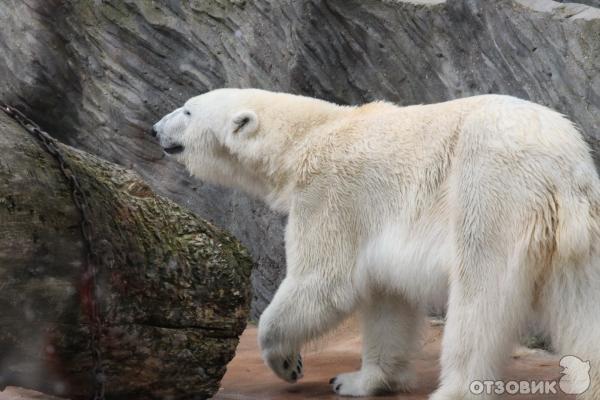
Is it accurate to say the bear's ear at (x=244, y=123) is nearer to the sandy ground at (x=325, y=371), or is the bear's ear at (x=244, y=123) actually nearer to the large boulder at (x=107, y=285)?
the large boulder at (x=107, y=285)

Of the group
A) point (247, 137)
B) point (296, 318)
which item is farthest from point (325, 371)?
point (247, 137)

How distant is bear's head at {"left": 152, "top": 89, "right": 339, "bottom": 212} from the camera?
18.3 feet

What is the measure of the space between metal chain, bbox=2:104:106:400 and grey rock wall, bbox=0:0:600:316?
12.0 feet

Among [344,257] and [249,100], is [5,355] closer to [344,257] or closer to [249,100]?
[344,257]

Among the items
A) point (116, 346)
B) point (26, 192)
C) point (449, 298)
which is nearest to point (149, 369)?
point (116, 346)

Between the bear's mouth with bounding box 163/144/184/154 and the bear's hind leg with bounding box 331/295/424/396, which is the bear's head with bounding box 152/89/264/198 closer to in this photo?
the bear's mouth with bounding box 163/144/184/154

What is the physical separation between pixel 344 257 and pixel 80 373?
1.58 meters

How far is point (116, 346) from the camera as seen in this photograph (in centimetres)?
432

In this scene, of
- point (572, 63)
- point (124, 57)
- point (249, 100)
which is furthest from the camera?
point (124, 57)

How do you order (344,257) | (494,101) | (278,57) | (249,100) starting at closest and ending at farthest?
(494,101) → (344,257) → (249,100) → (278,57)

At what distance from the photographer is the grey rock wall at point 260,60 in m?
6.60

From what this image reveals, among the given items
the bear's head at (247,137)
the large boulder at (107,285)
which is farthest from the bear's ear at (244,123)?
the large boulder at (107,285)

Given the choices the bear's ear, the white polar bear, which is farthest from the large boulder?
the bear's ear

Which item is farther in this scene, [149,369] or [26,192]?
[149,369]
